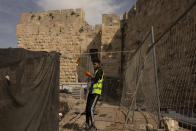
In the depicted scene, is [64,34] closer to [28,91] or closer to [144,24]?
[144,24]

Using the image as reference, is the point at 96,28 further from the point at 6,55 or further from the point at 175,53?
the point at 6,55

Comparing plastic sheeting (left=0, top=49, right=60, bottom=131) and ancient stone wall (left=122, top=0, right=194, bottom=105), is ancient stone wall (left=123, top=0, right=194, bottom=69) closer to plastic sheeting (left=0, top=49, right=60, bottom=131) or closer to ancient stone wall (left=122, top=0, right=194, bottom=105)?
ancient stone wall (left=122, top=0, right=194, bottom=105)

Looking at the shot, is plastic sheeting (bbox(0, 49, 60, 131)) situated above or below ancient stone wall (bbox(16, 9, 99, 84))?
below

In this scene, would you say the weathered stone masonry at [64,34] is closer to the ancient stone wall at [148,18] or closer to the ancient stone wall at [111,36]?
the ancient stone wall at [111,36]

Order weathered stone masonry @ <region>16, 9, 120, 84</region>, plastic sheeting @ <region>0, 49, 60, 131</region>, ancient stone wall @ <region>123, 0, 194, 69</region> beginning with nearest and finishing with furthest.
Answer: plastic sheeting @ <region>0, 49, 60, 131</region> < ancient stone wall @ <region>123, 0, 194, 69</region> < weathered stone masonry @ <region>16, 9, 120, 84</region>

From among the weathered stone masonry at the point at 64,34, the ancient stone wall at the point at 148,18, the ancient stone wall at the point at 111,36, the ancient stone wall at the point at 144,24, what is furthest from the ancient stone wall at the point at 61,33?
the ancient stone wall at the point at 144,24

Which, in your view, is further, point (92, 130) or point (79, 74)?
point (79, 74)

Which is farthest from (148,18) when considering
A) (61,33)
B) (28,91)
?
(28,91)

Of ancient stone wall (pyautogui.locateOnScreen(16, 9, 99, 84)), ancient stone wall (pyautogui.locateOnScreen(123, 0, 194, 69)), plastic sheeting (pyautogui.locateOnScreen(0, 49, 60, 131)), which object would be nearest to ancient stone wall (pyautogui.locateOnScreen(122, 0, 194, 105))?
ancient stone wall (pyautogui.locateOnScreen(123, 0, 194, 69))

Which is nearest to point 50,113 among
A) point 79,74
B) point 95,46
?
point 79,74

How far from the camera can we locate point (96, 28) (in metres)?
14.6

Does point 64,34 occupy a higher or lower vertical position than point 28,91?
higher

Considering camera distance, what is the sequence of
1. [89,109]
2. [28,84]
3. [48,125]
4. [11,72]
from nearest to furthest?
[11,72] < [28,84] < [48,125] < [89,109]

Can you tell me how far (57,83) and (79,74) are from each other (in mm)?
10471
